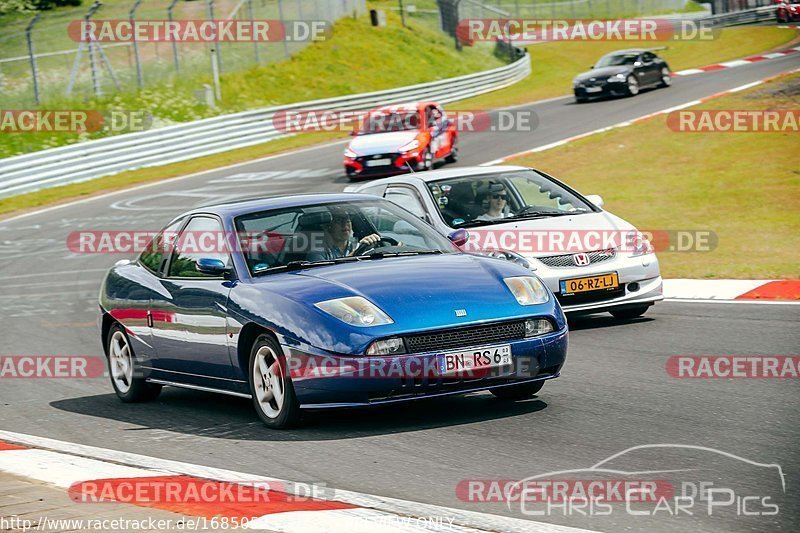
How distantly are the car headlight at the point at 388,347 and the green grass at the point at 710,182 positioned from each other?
751 cm

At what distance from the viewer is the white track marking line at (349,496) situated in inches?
187

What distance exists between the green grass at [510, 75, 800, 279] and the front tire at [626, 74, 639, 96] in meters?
6.18

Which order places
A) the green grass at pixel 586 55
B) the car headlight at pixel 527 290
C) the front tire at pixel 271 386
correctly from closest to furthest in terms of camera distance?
1. the front tire at pixel 271 386
2. the car headlight at pixel 527 290
3. the green grass at pixel 586 55

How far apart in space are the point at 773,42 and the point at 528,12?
21.9 metres

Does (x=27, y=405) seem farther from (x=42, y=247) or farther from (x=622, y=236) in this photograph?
(x=42, y=247)

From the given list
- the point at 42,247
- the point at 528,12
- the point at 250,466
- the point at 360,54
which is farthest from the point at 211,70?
the point at 250,466

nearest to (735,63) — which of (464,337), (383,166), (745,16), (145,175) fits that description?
(745,16)

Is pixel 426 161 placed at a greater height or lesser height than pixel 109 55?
lesser

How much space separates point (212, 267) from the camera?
761 centimetres

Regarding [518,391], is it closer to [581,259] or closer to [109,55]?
[581,259]
